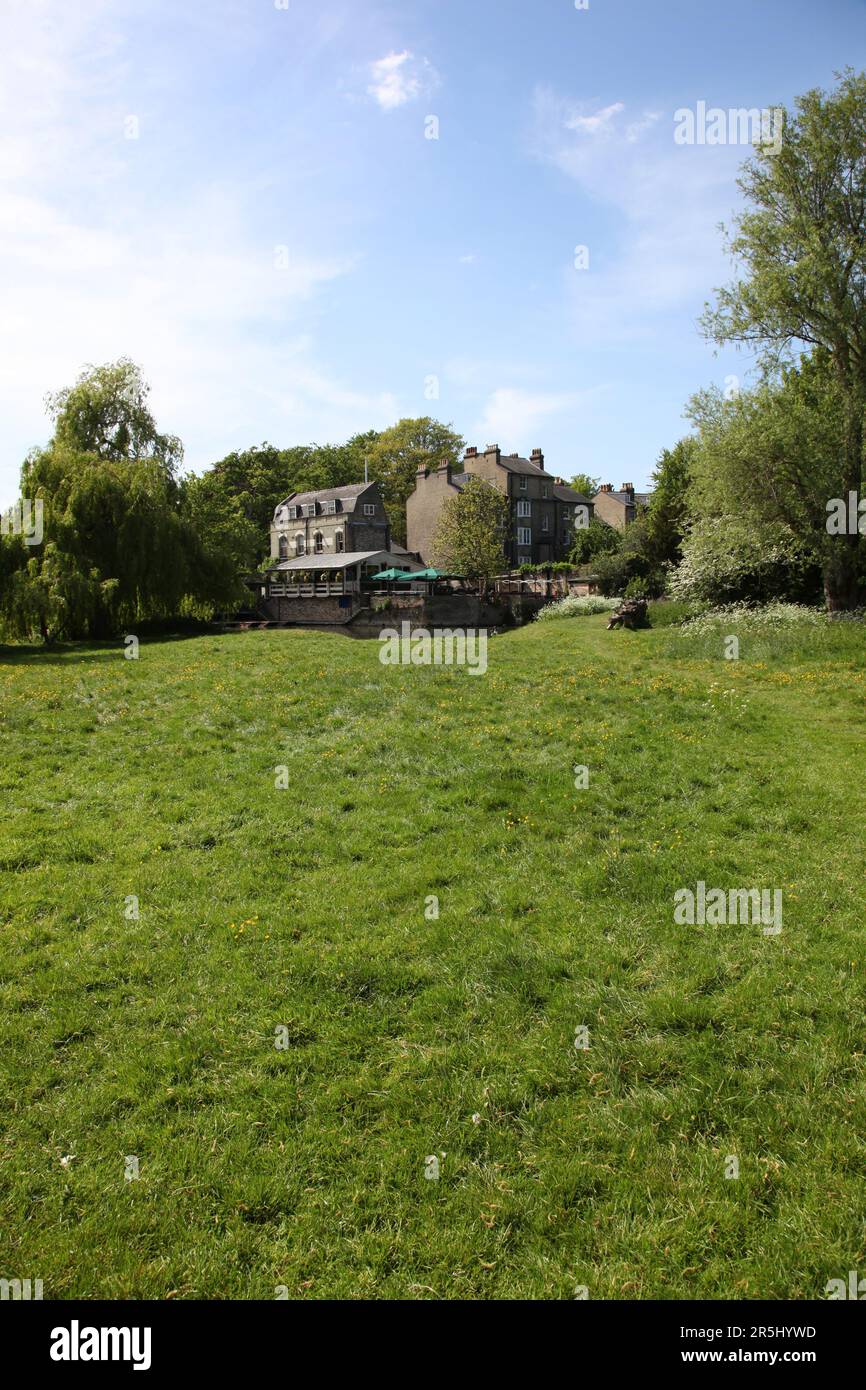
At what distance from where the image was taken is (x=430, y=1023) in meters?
6.20

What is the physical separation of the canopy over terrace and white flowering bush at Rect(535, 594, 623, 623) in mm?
17524

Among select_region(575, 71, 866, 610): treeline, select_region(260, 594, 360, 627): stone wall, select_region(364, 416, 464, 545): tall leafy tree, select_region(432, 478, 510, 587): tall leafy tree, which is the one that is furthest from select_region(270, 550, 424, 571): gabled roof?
select_region(575, 71, 866, 610): treeline

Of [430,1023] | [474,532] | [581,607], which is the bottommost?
[430,1023]

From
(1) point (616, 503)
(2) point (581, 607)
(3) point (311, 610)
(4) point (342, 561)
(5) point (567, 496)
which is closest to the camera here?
(2) point (581, 607)

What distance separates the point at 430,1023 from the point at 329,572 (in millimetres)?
61358

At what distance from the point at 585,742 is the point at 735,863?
15.0 ft

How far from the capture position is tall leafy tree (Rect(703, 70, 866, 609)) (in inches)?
1083

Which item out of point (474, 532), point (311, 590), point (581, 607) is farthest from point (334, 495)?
point (581, 607)

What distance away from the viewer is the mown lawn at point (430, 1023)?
4.35m

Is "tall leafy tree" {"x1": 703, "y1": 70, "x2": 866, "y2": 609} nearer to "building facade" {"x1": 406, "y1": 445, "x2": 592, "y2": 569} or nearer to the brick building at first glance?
"building facade" {"x1": 406, "y1": 445, "x2": 592, "y2": 569}

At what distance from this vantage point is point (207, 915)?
7.70 metres

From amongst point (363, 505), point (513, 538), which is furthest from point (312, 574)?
point (513, 538)

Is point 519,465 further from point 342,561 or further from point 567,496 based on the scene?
point 342,561

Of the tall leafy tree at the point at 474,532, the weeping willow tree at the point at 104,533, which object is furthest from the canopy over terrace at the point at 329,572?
the weeping willow tree at the point at 104,533
